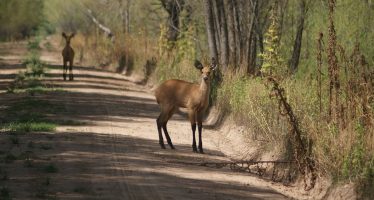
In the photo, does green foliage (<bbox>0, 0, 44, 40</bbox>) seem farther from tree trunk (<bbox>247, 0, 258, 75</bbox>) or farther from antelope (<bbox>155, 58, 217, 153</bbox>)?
antelope (<bbox>155, 58, 217, 153</bbox>)

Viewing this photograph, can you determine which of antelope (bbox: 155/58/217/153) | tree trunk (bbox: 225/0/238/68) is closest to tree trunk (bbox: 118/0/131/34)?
tree trunk (bbox: 225/0/238/68)

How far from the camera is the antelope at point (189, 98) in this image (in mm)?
16594

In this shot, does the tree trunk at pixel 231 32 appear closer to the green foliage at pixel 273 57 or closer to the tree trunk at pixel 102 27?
the green foliage at pixel 273 57

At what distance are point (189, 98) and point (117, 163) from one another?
3.02 metres

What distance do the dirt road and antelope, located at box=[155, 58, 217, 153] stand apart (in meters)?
0.53

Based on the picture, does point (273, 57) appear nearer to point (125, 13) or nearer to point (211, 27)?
point (211, 27)

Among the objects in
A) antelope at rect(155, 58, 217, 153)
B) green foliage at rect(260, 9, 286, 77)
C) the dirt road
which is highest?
green foliage at rect(260, 9, 286, 77)

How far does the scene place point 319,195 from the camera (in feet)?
40.4

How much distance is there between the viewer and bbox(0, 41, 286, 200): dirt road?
38.6ft

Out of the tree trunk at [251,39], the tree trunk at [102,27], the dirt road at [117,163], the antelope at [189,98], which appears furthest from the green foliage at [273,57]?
the tree trunk at [102,27]

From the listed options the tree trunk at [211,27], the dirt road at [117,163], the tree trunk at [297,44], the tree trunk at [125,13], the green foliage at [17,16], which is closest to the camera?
the dirt road at [117,163]

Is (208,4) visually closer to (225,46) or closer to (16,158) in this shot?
(225,46)

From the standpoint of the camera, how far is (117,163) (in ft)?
46.3

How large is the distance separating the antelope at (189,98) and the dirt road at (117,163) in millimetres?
533
